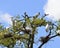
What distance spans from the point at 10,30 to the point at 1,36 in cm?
107

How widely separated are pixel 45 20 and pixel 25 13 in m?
2.05

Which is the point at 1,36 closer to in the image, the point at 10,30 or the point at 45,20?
the point at 10,30

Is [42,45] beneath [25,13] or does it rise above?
beneath

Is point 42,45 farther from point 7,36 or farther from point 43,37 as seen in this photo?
point 7,36

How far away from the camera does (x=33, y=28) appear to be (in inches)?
1139

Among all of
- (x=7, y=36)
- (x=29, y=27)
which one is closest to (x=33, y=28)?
→ (x=29, y=27)

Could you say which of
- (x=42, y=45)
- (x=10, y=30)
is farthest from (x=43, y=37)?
(x=10, y=30)

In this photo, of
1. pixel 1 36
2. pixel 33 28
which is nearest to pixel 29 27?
pixel 33 28

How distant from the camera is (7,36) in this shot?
29.6m

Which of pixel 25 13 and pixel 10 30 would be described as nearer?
pixel 25 13

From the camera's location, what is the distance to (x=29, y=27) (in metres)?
28.9

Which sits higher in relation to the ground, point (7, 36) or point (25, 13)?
point (25, 13)

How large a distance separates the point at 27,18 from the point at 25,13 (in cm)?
92

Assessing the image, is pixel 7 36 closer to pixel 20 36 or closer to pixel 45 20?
pixel 20 36
